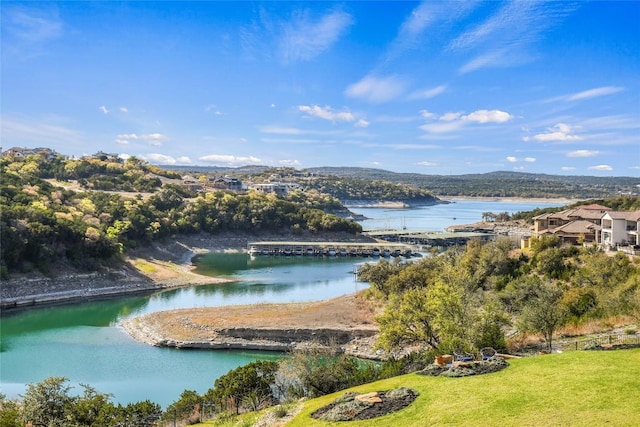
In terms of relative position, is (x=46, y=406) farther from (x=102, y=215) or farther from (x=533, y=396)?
(x=102, y=215)

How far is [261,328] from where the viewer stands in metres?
29.1

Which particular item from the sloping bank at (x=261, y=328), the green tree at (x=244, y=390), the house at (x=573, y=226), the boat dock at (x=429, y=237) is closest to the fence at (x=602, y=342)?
the green tree at (x=244, y=390)

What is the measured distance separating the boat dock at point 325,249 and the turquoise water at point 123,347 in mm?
18223

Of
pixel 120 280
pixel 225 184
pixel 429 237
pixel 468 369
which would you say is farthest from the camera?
pixel 225 184

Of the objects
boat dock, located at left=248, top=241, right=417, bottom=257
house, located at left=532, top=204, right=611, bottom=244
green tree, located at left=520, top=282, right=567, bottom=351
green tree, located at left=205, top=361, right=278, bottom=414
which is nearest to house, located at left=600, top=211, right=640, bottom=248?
house, located at left=532, top=204, right=611, bottom=244

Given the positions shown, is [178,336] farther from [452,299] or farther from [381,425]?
[381,425]

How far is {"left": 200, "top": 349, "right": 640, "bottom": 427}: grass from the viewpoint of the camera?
920cm

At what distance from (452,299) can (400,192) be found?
15968cm

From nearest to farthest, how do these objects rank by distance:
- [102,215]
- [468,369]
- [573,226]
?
[468,369] < [573,226] < [102,215]

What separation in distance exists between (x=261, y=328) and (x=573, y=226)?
78.1 feet

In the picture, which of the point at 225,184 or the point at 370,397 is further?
the point at 225,184

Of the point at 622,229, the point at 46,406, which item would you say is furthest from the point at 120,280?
the point at 622,229

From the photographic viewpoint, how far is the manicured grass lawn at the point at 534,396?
920 cm

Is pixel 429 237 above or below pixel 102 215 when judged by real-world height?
→ below
